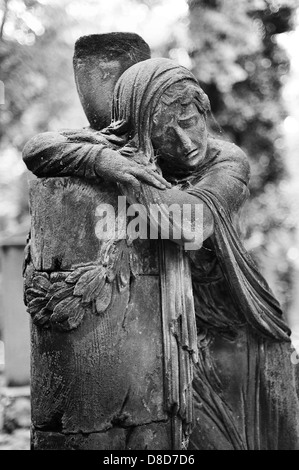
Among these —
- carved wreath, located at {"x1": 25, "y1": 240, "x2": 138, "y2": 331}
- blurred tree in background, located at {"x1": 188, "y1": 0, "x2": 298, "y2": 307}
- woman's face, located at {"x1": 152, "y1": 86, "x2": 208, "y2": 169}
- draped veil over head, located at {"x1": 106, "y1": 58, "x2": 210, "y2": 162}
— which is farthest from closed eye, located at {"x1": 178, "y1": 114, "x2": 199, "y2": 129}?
blurred tree in background, located at {"x1": 188, "y1": 0, "x2": 298, "y2": 307}

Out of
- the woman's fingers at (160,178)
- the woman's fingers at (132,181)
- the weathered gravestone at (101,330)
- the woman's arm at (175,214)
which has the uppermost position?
the woman's fingers at (160,178)

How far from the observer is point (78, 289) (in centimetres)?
271

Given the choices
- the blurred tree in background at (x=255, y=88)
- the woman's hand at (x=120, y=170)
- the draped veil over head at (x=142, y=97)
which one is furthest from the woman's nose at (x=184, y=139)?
the blurred tree in background at (x=255, y=88)

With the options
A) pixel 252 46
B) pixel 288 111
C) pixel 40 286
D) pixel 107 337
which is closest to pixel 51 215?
pixel 40 286

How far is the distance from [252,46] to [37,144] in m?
5.73

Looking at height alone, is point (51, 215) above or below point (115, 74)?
below

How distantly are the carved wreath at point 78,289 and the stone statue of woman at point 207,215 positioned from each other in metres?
0.29

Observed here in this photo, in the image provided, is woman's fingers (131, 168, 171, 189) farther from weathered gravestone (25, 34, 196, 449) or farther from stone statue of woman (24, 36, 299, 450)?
weathered gravestone (25, 34, 196, 449)

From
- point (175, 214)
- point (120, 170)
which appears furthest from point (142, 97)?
point (175, 214)

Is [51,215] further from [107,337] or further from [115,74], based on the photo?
[115,74]

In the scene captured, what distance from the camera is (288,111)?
8.55 m

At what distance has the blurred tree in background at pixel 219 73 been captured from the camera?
7.67m

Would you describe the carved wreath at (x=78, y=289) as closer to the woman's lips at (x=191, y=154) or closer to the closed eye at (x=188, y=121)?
the woman's lips at (x=191, y=154)

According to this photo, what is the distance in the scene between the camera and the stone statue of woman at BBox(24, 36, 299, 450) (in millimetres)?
2814
